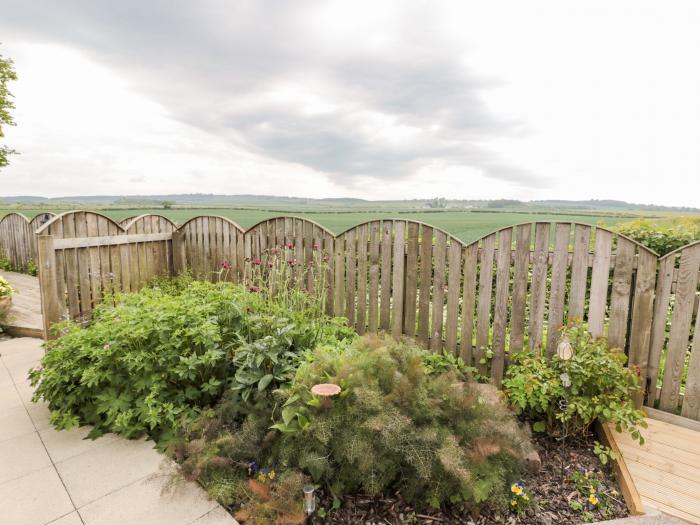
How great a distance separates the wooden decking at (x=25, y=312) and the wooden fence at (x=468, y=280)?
1.43 metres

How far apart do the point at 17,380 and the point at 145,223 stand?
2.41 m

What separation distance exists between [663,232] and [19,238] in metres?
12.3

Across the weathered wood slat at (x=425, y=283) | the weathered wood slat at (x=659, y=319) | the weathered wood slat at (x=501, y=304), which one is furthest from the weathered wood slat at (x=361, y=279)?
the weathered wood slat at (x=659, y=319)

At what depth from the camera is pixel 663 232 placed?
11.9 ft

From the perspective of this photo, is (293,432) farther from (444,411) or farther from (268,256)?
(268,256)

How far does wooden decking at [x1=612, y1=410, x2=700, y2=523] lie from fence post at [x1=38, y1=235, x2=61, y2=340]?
200 inches

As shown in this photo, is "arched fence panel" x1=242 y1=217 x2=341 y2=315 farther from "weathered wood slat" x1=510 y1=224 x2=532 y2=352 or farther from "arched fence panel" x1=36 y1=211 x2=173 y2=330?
"weathered wood slat" x1=510 y1=224 x2=532 y2=352

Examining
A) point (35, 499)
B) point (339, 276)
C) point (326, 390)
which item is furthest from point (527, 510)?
point (339, 276)

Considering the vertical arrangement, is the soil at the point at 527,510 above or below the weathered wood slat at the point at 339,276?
below

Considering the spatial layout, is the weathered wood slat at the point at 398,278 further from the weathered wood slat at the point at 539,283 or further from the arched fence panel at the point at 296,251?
the weathered wood slat at the point at 539,283

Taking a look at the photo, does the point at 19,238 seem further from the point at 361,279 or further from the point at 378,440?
the point at 378,440

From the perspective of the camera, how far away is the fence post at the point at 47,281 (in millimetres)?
3672

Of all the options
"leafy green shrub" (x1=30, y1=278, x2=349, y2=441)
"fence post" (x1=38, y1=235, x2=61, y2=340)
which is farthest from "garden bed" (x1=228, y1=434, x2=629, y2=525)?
"fence post" (x1=38, y1=235, x2=61, y2=340)

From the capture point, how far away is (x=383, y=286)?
3871 mm
